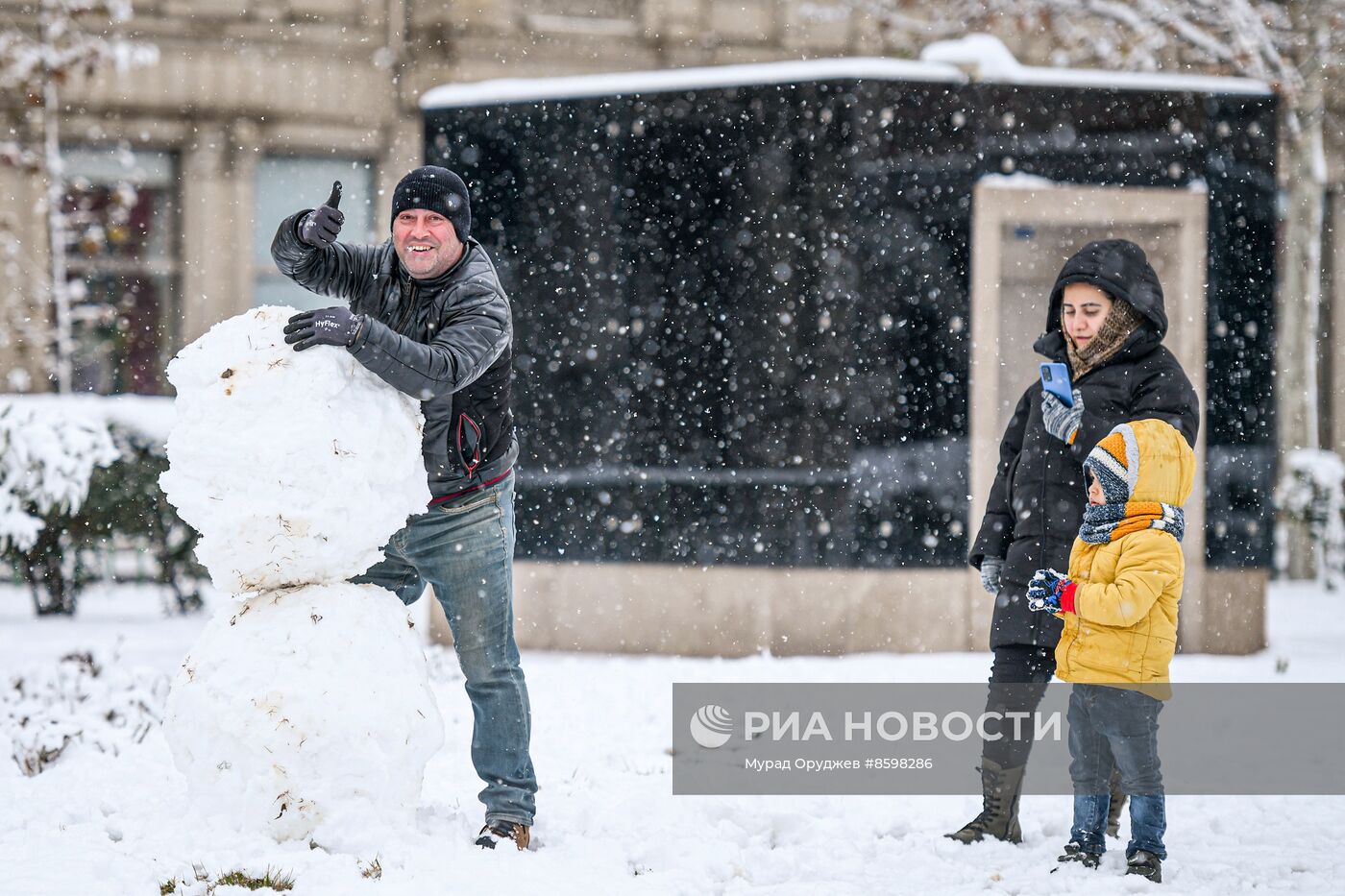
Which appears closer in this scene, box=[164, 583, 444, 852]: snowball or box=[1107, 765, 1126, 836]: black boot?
box=[164, 583, 444, 852]: snowball

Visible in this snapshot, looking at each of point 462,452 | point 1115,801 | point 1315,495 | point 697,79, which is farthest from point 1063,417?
point 1315,495

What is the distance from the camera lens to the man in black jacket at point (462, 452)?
13.4 feet

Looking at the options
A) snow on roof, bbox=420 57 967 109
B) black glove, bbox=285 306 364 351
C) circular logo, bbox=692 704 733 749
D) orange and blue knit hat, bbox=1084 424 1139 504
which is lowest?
circular logo, bbox=692 704 733 749

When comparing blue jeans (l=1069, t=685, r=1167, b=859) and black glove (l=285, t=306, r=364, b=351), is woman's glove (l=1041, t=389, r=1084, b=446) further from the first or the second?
black glove (l=285, t=306, r=364, b=351)

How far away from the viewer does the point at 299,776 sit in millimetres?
3723

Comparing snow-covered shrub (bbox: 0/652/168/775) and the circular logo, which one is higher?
snow-covered shrub (bbox: 0/652/168/775)

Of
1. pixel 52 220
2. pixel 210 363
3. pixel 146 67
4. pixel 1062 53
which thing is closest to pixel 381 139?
pixel 146 67

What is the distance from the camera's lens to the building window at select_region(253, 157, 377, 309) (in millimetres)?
14523

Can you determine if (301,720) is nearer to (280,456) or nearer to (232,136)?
(280,456)

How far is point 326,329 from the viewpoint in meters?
3.67

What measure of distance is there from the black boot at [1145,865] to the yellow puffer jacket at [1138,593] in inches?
18.6

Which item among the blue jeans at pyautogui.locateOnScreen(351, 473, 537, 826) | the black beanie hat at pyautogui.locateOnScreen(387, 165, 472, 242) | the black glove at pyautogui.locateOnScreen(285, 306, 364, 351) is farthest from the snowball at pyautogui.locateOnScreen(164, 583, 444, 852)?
the black beanie hat at pyautogui.locateOnScreen(387, 165, 472, 242)

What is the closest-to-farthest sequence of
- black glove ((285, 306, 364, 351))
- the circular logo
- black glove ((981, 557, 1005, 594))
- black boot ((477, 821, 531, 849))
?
black glove ((285, 306, 364, 351))
black boot ((477, 821, 531, 849))
black glove ((981, 557, 1005, 594))
the circular logo

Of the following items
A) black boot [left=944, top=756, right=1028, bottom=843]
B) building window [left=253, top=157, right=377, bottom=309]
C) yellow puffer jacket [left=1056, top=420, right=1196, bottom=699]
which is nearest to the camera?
yellow puffer jacket [left=1056, top=420, right=1196, bottom=699]
